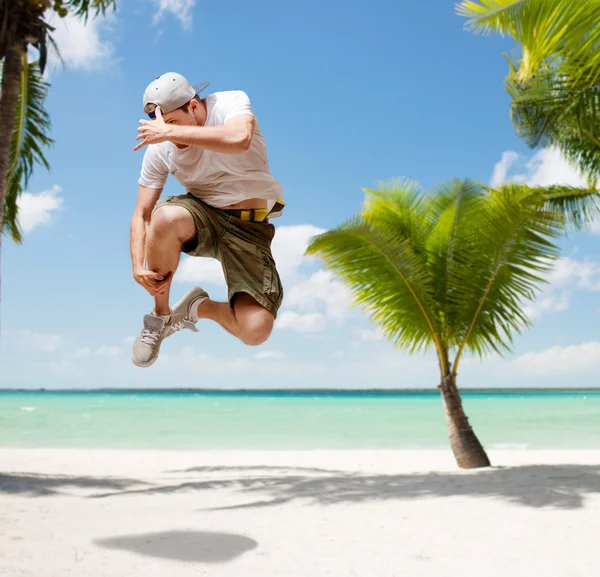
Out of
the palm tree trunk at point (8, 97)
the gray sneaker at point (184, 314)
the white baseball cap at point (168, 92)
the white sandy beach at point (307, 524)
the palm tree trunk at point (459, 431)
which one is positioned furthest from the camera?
the palm tree trunk at point (459, 431)

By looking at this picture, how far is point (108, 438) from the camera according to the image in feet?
93.6

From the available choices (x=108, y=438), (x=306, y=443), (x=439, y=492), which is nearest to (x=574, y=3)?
(x=439, y=492)

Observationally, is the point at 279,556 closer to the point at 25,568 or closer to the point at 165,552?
the point at 165,552

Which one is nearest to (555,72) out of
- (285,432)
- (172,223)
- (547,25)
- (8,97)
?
(547,25)

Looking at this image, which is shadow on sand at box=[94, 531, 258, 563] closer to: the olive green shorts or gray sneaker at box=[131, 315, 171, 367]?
gray sneaker at box=[131, 315, 171, 367]

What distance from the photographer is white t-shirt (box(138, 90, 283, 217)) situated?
3057mm

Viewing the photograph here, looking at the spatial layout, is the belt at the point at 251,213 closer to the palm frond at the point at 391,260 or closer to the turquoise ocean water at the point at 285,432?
the palm frond at the point at 391,260

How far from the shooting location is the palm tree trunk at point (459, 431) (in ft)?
41.0

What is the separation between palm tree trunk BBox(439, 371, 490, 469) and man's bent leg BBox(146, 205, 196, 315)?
10076mm

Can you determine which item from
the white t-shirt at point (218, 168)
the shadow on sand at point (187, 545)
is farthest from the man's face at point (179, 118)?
the shadow on sand at point (187, 545)

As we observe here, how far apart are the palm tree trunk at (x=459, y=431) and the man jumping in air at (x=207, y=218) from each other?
960 cm

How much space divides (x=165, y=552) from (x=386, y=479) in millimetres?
5426

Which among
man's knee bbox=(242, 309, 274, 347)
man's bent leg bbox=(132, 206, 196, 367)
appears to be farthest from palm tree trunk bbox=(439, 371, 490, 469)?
man's bent leg bbox=(132, 206, 196, 367)

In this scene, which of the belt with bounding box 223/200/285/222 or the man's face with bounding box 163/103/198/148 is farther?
the belt with bounding box 223/200/285/222
